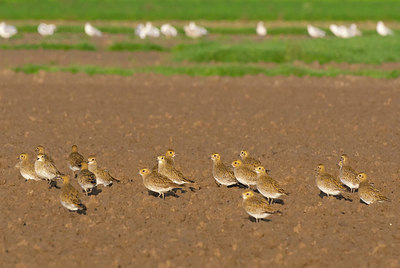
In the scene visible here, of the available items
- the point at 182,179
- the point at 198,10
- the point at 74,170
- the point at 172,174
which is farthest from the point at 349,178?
the point at 198,10

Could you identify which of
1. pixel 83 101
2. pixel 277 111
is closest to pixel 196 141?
pixel 277 111

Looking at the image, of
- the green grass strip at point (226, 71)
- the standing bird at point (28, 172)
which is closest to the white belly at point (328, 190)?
the standing bird at point (28, 172)

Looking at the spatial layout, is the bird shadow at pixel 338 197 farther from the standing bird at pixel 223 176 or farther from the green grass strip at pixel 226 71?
the green grass strip at pixel 226 71

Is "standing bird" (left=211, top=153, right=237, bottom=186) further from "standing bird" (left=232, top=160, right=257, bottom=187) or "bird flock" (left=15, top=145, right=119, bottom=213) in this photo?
"bird flock" (left=15, top=145, right=119, bottom=213)

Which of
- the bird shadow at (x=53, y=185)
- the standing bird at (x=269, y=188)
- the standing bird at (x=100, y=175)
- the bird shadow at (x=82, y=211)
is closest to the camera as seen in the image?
the bird shadow at (x=82, y=211)

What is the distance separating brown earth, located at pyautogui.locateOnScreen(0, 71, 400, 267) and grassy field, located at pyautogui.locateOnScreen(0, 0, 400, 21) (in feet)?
133

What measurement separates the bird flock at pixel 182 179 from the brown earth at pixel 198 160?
267mm

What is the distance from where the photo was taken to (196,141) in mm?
21359

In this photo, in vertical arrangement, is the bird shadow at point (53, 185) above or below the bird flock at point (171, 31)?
above

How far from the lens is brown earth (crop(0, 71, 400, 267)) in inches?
482

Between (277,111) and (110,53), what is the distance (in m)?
22.2

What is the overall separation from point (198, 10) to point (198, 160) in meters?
60.9

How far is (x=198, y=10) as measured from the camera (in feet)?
256

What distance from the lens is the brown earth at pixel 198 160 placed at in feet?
40.1
